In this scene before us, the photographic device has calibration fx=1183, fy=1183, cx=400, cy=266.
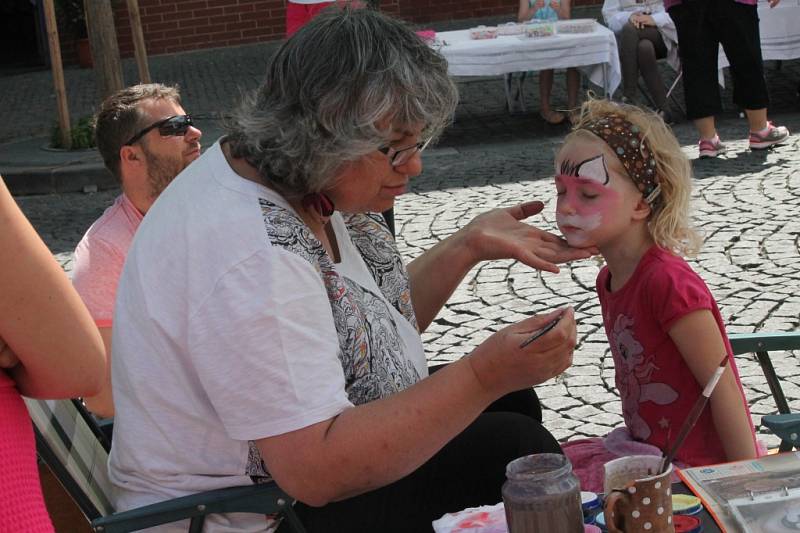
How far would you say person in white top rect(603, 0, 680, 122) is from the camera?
348 inches

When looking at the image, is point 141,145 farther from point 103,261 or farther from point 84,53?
point 84,53

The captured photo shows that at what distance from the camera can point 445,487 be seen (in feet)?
7.49

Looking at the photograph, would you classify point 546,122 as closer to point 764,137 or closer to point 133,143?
point 764,137

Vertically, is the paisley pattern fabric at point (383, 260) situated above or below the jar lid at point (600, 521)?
above

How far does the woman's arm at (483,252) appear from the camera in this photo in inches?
103

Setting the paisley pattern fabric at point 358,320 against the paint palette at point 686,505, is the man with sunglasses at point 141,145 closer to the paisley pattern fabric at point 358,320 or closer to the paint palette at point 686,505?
the paisley pattern fabric at point 358,320

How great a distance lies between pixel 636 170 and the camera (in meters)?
2.71

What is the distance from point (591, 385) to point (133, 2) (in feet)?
17.7

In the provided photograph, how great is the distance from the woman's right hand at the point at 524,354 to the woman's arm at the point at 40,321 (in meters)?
0.63

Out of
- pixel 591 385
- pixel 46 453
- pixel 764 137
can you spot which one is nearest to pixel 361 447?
pixel 46 453

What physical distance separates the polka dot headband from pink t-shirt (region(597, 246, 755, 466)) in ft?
0.48

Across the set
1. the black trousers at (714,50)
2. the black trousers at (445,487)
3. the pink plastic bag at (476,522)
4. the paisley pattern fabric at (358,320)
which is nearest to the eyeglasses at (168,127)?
the paisley pattern fabric at (358,320)

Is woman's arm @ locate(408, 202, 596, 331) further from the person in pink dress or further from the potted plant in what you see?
the potted plant

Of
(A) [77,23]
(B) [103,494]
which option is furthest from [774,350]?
(A) [77,23]
